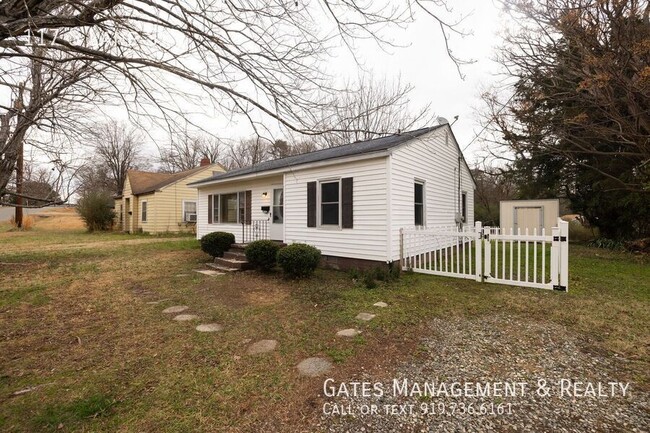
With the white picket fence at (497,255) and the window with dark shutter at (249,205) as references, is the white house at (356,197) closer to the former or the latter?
the window with dark shutter at (249,205)

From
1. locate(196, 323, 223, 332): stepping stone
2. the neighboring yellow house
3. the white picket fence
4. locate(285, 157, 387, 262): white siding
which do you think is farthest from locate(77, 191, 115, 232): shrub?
the white picket fence

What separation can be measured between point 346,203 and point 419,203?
2272 millimetres

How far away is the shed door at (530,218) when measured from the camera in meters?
13.7

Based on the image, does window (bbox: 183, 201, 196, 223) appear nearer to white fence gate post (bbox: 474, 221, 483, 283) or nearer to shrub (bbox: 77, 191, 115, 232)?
A: shrub (bbox: 77, 191, 115, 232)

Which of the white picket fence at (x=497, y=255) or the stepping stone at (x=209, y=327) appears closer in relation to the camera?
the stepping stone at (x=209, y=327)

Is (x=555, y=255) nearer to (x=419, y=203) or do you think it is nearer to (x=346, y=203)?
(x=419, y=203)

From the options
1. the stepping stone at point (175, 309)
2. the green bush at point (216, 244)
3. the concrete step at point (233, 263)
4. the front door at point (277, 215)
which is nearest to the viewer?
the stepping stone at point (175, 309)

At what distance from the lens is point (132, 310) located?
4621mm

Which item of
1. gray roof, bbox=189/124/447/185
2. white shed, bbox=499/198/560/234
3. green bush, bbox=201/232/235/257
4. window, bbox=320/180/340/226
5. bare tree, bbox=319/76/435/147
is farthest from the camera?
white shed, bbox=499/198/560/234

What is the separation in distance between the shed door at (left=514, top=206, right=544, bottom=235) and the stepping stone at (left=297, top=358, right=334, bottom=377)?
14.0 m

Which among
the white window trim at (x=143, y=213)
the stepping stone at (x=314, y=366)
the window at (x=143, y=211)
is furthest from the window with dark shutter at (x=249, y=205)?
the window at (x=143, y=211)

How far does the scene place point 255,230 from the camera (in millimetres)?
10273

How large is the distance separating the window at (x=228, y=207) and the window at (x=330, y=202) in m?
4.41

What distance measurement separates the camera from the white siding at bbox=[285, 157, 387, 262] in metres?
6.99
